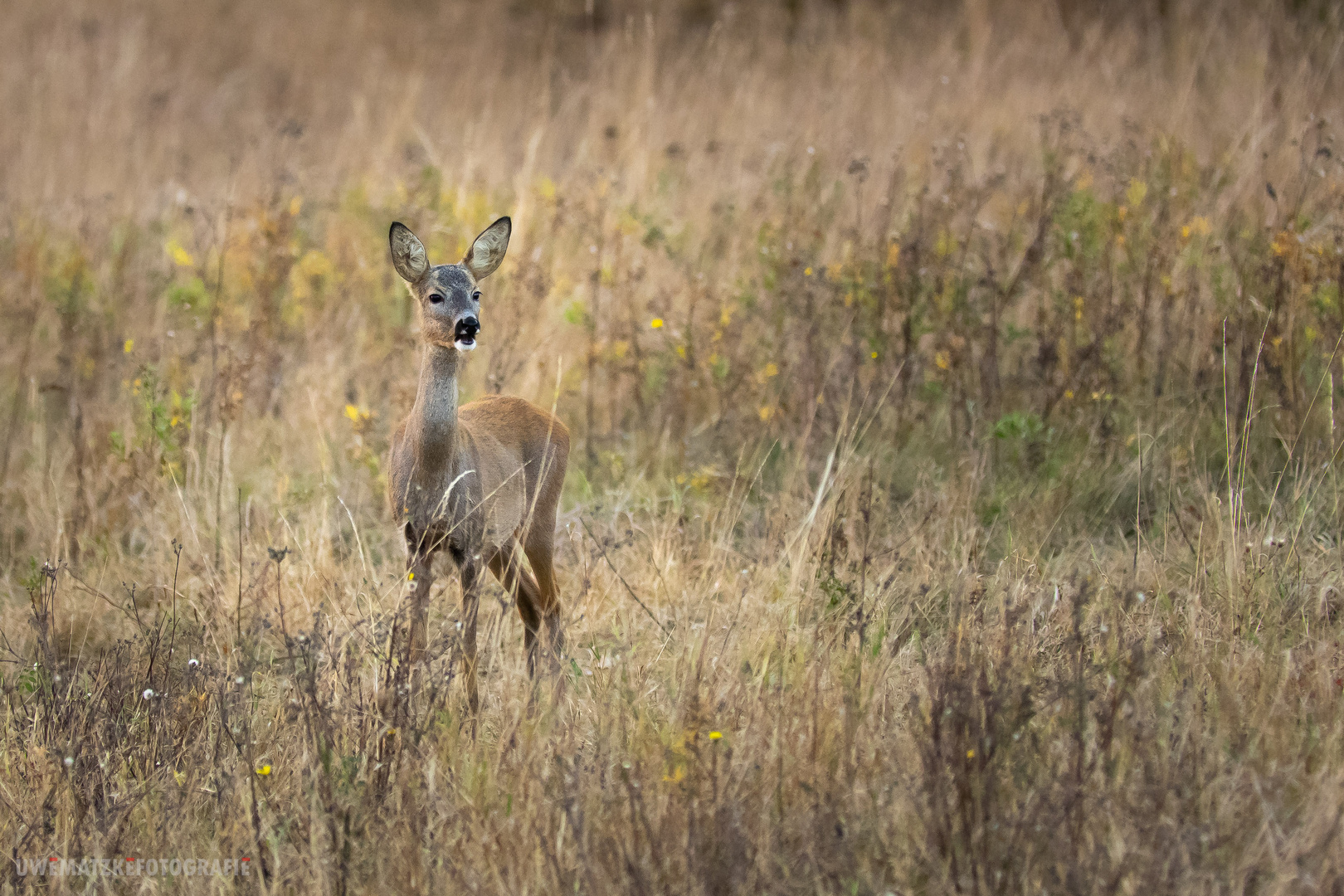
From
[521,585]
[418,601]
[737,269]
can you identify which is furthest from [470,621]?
[737,269]

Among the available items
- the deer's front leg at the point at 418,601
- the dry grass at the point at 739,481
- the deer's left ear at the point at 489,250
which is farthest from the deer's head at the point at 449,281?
the deer's front leg at the point at 418,601

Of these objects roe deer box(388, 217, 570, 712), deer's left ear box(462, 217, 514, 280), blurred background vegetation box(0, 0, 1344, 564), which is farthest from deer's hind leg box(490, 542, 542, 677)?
deer's left ear box(462, 217, 514, 280)

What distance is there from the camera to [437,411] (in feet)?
12.8

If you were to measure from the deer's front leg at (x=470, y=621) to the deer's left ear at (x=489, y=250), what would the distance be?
38.4 inches

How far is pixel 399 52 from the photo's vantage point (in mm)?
14648

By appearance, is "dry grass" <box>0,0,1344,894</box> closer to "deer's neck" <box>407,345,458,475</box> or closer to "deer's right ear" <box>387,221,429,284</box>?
"deer's neck" <box>407,345,458,475</box>

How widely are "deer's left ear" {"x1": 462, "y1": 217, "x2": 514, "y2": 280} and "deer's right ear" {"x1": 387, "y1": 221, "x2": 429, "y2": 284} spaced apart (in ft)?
0.47

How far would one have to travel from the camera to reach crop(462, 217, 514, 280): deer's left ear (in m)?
4.18

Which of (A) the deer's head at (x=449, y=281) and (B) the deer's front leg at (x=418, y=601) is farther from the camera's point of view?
(A) the deer's head at (x=449, y=281)

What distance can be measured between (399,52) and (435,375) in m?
11.8

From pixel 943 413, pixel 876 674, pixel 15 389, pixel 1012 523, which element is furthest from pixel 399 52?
pixel 876 674

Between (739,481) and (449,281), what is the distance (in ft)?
5.83

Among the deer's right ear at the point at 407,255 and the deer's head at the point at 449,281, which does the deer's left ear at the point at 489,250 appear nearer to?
the deer's head at the point at 449,281

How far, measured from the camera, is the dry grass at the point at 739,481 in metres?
3.00
